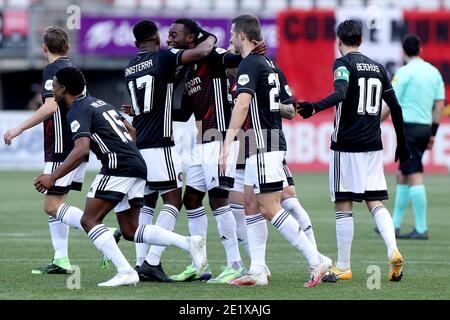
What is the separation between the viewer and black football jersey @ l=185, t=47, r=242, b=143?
33.0ft

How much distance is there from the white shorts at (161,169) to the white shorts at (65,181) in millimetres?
751

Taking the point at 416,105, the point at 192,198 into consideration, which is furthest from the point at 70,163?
the point at 416,105

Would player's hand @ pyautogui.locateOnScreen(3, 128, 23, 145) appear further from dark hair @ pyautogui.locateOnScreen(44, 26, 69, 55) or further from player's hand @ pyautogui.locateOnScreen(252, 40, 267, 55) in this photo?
player's hand @ pyautogui.locateOnScreen(252, 40, 267, 55)

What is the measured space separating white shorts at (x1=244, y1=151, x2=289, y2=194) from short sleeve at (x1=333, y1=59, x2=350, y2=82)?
89 cm

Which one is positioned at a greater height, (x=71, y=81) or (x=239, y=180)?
(x=71, y=81)

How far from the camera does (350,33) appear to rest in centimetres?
994

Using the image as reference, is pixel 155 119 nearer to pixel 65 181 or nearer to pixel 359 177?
pixel 65 181

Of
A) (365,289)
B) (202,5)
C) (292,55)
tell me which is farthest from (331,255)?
(202,5)

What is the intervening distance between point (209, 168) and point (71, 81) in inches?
60.3

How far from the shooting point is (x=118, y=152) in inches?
361

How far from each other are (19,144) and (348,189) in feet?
62.7

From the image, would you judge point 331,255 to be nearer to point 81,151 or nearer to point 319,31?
point 81,151

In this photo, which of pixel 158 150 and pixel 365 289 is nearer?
pixel 365 289

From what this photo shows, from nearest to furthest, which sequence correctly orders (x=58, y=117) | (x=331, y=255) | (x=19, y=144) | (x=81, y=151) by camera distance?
1. (x=81, y=151)
2. (x=58, y=117)
3. (x=331, y=255)
4. (x=19, y=144)
